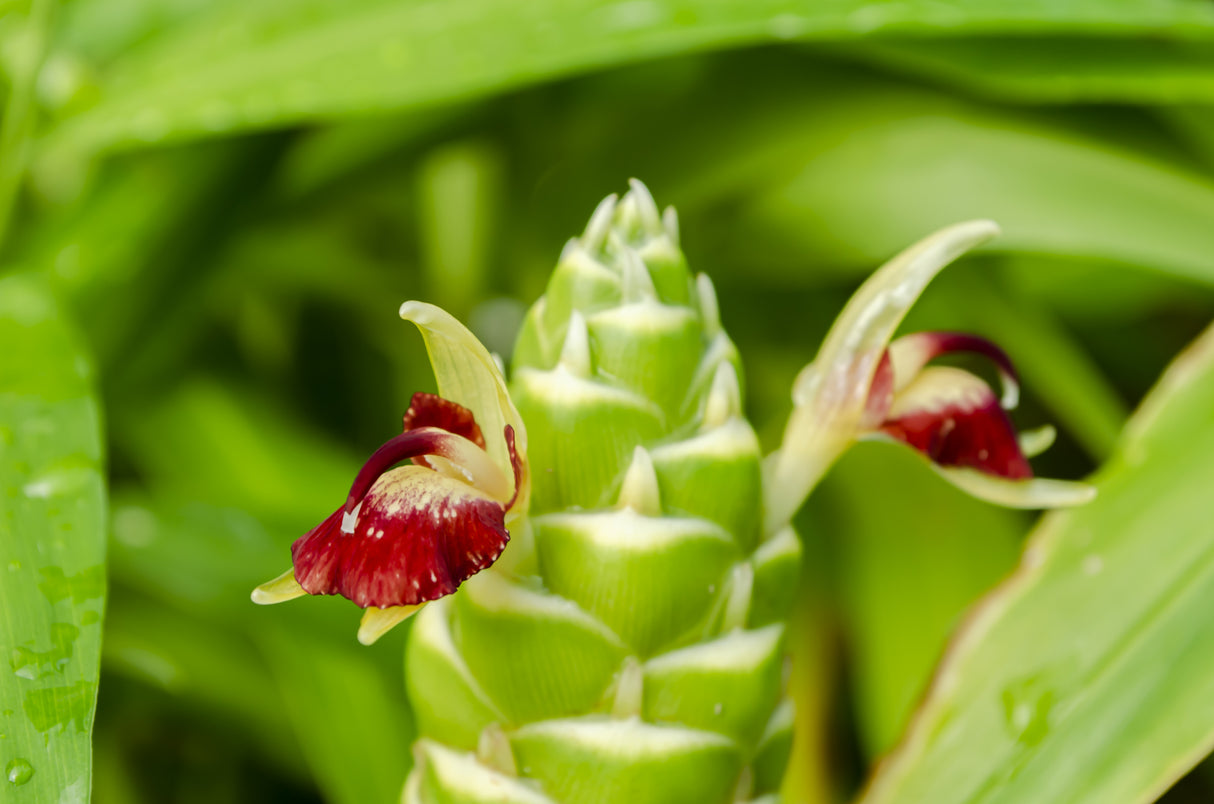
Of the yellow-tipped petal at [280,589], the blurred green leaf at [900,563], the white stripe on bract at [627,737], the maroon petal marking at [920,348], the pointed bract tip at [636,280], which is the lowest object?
the blurred green leaf at [900,563]

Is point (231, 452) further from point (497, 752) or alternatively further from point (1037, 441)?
point (1037, 441)

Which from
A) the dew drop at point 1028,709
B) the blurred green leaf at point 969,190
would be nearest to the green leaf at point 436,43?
the blurred green leaf at point 969,190

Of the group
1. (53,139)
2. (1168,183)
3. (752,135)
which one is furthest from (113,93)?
(1168,183)

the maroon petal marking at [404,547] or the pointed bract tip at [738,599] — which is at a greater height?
the maroon petal marking at [404,547]

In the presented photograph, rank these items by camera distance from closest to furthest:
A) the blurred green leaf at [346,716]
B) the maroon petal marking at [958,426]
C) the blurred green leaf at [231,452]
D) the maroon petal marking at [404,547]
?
1. the maroon petal marking at [404,547]
2. the maroon petal marking at [958,426]
3. the blurred green leaf at [346,716]
4. the blurred green leaf at [231,452]

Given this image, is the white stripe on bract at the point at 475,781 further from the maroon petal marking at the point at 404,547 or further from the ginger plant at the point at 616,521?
the maroon petal marking at the point at 404,547

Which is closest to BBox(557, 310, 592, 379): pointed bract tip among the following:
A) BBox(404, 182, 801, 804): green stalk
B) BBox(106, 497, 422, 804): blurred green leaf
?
BBox(404, 182, 801, 804): green stalk
